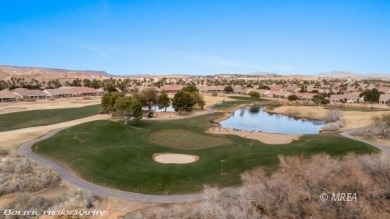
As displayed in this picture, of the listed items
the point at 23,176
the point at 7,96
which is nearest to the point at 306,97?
the point at 7,96

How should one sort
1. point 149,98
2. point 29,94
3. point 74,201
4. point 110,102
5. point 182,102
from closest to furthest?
point 74,201
point 110,102
point 182,102
point 149,98
point 29,94

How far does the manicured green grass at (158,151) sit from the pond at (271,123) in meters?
17.9

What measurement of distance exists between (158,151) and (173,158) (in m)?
4.10

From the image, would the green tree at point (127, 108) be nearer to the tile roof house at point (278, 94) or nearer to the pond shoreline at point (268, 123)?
the pond shoreline at point (268, 123)

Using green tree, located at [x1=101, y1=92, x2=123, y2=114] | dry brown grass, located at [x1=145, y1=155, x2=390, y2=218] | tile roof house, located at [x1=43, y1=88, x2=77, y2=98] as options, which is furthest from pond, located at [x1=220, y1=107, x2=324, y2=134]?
tile roof house, located at [x1=43, y1=88, x2=77, y2=98]

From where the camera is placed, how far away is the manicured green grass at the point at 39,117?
7054 cm

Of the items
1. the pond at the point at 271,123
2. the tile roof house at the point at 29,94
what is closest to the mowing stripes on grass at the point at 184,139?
the pond at the point at 271,123

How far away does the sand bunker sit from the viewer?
4202 cm

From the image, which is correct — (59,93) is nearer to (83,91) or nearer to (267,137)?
(83,91)

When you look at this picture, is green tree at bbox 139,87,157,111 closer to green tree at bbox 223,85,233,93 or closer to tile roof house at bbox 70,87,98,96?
tile roof house at bbox 70,87,98,96

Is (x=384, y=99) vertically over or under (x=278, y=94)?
over

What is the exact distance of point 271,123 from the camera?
275 feet

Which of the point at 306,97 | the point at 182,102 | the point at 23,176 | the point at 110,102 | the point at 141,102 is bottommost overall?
the point at 23,176

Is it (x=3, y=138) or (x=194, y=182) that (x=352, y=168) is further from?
(x=3, y=138)
